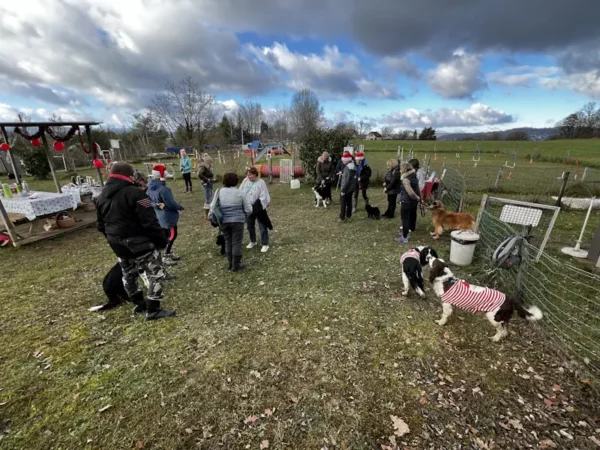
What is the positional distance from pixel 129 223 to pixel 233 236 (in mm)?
2111

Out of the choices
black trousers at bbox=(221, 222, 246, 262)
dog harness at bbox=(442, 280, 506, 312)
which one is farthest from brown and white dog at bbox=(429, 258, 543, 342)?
black trousers at bbox=(221, 222, 246, 262)

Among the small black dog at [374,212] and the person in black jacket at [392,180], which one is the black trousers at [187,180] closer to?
the small black dog at [374,212]

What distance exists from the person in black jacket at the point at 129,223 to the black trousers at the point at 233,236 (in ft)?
5.24

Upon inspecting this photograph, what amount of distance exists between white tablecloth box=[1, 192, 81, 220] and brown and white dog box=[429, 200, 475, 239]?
10.5 metres

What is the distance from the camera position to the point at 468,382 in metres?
3.04

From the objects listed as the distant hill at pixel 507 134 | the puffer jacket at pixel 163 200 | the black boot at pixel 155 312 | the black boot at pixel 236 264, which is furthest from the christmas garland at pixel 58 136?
the distant hill at pixel 507 134

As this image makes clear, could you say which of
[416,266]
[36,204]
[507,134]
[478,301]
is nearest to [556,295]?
[478,301]

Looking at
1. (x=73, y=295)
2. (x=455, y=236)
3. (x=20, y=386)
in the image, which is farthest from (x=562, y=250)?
(x=73, y=295)

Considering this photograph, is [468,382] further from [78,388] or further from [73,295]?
[73,295]

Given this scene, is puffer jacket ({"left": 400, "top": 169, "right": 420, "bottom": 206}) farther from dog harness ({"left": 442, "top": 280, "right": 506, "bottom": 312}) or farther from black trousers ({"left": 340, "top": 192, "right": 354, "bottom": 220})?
dog harness ({"left": 442, "top": 280, "right": 506, "bottom": 312})

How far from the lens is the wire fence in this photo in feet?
11.1

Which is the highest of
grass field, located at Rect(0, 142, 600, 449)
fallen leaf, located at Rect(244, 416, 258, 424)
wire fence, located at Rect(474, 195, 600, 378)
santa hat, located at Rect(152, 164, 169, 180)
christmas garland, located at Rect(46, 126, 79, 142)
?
christmas garland, located at Rect(46, 126, 79, 142)

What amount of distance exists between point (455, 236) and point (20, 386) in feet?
22.6

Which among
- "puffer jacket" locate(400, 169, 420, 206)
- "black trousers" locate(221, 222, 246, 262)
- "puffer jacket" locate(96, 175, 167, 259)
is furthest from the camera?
"puffer jacket" locate(400, 169, 420, 206)
